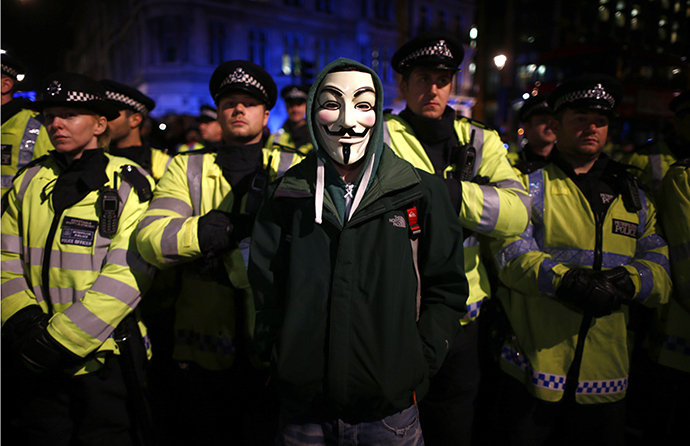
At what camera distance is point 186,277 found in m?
2.59

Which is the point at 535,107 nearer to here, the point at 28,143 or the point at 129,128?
the point at 129,128

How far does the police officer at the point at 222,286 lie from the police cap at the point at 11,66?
2.93 m

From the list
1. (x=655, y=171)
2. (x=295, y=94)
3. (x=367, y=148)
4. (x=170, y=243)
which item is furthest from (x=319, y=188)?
(x=295, y=94)

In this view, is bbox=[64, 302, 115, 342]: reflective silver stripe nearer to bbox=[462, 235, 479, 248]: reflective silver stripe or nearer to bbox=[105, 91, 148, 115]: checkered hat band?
Result: bbox=[462, 235, 479, 248]: reflective silver stripe

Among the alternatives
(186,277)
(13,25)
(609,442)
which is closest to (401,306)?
(186,277)

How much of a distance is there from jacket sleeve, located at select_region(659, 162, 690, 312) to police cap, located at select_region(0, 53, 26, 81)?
5903 millimetres

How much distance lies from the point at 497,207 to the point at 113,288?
2227 mm

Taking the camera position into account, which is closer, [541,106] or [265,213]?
[265,213]

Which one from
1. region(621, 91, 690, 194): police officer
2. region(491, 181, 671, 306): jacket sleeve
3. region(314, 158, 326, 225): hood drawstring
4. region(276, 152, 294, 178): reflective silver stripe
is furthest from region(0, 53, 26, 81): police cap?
region(621, 91, 690, 194): police officer

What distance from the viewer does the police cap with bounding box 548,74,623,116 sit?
245 cm

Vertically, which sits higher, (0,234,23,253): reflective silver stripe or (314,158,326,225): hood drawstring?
(314,158,326,225): hood drawstring

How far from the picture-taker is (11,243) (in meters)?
2.43

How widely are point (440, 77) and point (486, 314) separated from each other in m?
1.69

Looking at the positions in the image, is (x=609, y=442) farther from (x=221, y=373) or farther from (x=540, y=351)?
(x=221, y=373)
